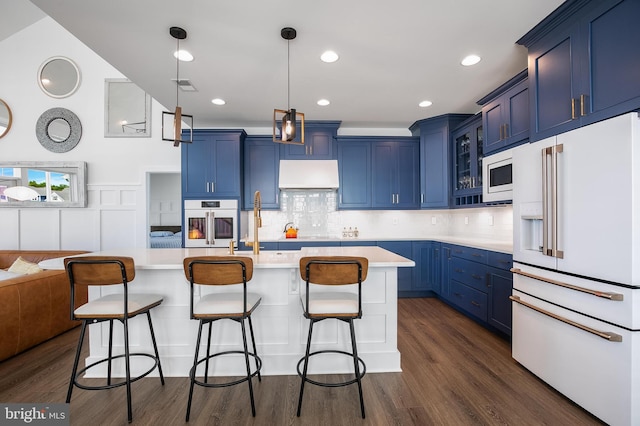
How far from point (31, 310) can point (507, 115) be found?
4.99 metres

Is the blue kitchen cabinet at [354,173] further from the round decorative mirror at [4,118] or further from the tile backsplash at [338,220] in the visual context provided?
the round decorative mirror at [4,118]

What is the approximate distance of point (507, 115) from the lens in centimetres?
300

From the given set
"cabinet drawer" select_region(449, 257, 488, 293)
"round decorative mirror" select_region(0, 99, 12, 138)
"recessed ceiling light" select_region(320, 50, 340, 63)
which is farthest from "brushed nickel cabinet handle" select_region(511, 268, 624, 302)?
"round decorative mirror" select_region(0, 99, 12, 138)

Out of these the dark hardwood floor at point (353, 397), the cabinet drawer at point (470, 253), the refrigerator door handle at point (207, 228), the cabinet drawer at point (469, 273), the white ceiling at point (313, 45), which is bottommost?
the dark hardwood floor at point (353, 397)

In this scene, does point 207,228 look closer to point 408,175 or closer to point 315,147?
point 315,147

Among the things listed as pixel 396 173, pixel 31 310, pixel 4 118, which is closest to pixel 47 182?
pixel 4 118

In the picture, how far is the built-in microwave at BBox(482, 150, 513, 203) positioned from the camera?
2962 millimetres

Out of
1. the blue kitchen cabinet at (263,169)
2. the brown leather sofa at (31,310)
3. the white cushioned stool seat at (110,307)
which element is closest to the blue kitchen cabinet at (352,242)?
the blue kitchen cabinet at (263,169)

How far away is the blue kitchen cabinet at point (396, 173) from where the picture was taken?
4.78 m

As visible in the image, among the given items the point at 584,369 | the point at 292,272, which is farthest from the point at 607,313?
the point at 292,272

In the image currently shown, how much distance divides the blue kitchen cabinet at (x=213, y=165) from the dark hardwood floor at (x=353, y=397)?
250 centimetres

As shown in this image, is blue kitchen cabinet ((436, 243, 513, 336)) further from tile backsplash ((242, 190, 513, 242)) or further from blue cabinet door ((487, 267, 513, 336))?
tile backsplash ((242, 190, 513, 242))

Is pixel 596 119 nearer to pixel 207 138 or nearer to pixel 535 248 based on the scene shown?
pixel 535 248

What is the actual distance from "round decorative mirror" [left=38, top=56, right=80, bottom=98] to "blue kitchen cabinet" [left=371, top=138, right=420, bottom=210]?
532 centimetres
